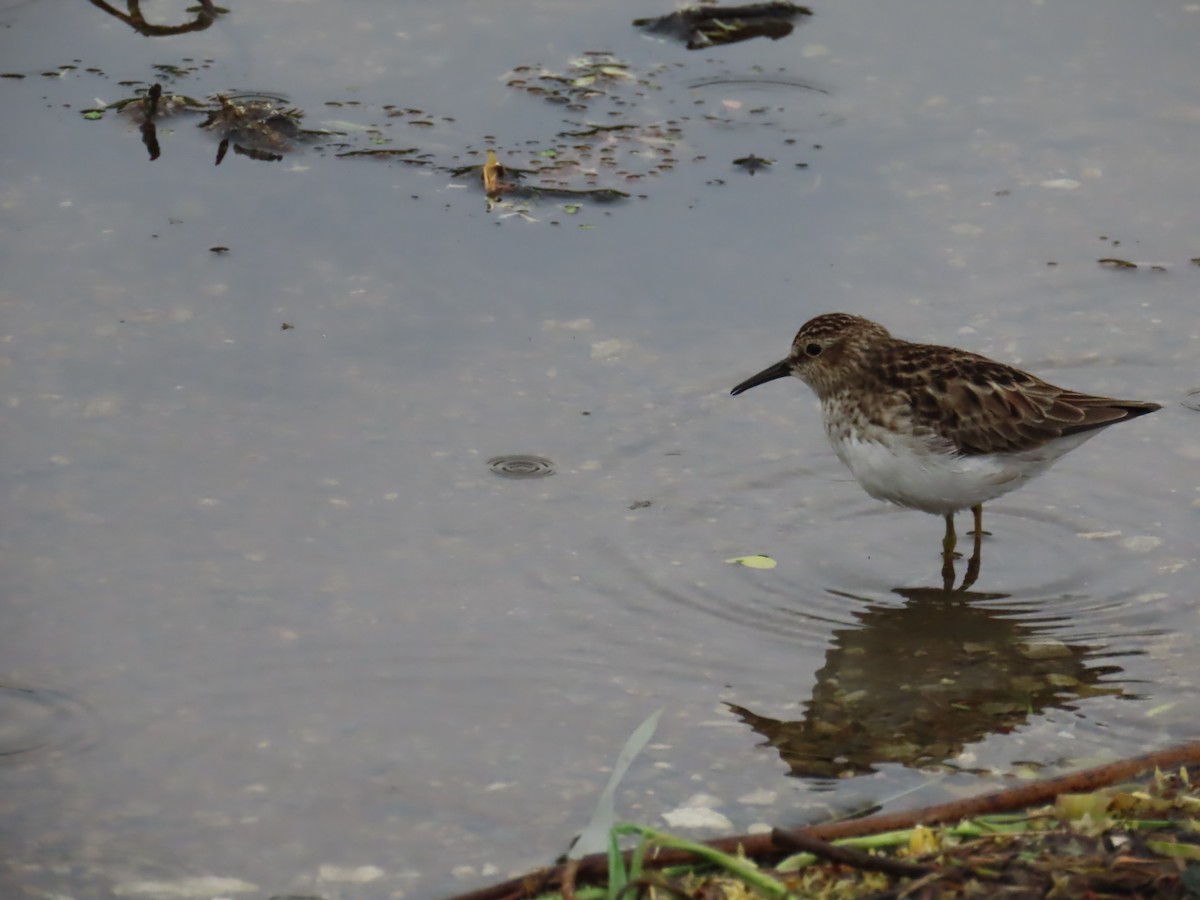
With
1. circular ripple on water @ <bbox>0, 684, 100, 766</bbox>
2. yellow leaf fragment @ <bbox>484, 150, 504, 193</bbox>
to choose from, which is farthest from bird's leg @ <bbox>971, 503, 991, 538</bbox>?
circular ripple on water @ <bbox>0, 684, 100, 766</bbox>

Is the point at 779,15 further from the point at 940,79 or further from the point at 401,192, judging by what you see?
the point at 401,192

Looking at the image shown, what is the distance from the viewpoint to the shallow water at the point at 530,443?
624cm

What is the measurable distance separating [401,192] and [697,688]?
15.8ft

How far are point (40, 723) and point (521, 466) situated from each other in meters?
2.72

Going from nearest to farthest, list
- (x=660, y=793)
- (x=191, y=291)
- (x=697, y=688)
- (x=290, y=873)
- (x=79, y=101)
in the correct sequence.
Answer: (x=290, y=873), (x=660, y=793), (x=697, y=688), (x=191, y=291), (x=79, y=101)

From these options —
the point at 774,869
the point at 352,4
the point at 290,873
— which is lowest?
the point at 290,873

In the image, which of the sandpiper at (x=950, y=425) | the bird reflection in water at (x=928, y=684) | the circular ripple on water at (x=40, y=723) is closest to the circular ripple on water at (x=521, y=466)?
the sandpiper at (x=950, y=425)

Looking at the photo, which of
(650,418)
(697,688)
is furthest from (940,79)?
(697,688)

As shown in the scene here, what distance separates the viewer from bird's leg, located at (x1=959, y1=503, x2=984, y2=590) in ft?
25.5

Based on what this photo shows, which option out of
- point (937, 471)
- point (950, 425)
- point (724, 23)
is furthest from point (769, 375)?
point (724, 23)

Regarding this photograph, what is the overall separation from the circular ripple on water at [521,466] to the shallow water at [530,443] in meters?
0.09

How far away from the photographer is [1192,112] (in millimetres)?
11633

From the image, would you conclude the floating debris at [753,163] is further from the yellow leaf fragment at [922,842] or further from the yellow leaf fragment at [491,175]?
the yellow leaf fragment at [922,842]

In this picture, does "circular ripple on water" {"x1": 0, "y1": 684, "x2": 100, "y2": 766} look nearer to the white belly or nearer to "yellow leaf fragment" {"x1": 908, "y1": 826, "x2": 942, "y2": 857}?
"yellow leaf fragment" {"x1": 908, "y1": 826, "x2": 942, "y2": 857}
